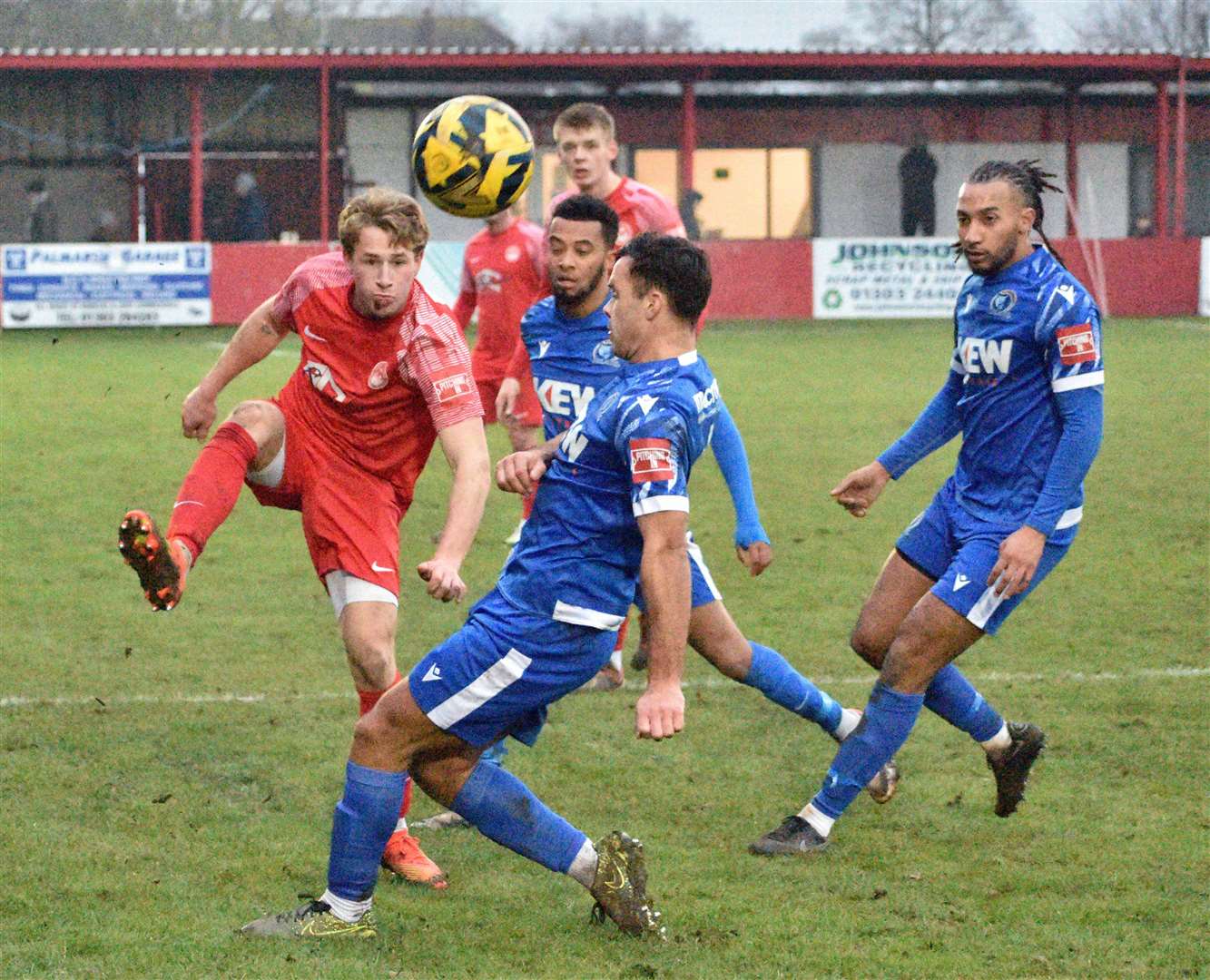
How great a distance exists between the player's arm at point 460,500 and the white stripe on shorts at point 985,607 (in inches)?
61.3

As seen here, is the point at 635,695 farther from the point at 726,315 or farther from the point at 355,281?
the point at 726,315

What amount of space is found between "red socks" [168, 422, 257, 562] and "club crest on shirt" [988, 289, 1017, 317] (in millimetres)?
2333

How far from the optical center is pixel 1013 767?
573 centimetres

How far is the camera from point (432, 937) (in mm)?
4648

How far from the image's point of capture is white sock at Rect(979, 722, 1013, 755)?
226 inches

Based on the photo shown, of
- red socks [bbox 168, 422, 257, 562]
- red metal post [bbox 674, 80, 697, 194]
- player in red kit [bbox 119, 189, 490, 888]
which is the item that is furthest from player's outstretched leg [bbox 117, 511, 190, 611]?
red metal post [bbox 674, 80, 697, 194]

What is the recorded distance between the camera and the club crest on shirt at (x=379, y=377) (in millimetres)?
5379

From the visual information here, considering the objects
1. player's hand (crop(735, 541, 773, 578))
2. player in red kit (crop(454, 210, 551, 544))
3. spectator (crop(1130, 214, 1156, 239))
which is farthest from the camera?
spectator (crop(1130, 214, 1156, 239))

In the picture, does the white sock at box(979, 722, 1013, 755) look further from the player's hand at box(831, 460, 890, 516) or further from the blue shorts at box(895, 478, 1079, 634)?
the player's hand at box(831, 460, 890, 516)

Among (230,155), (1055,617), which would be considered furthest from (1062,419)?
(230,155)

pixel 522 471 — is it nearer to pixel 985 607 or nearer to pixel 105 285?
pixel 985 607

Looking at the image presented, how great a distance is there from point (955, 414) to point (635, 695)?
2.20 metres

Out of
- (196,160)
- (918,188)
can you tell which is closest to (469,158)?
(196,160)

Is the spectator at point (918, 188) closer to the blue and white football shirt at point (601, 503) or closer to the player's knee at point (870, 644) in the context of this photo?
the player's knee at point (870, 644)
